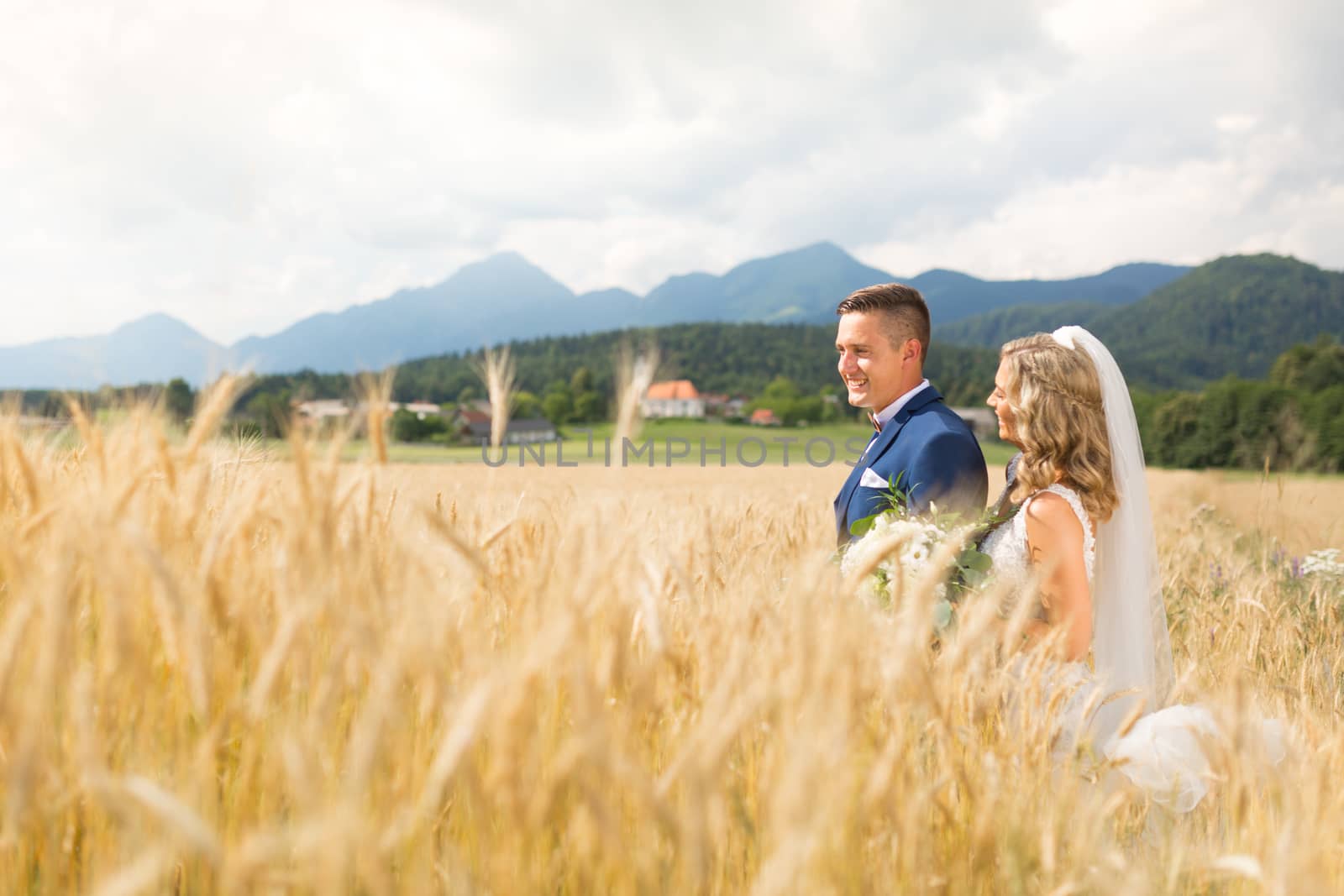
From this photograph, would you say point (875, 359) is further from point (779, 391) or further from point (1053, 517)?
point (779, 391)

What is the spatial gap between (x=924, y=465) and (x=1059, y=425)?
651mm

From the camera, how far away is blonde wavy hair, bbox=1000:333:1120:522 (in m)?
3.42

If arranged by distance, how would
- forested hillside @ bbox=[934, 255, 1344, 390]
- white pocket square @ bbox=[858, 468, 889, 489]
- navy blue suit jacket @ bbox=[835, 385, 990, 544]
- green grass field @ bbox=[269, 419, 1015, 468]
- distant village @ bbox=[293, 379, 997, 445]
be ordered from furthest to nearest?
forested hillside @ bbox=[934, 255, 1344, 390], green grass field @ bbox=[269, 419, 1015, 468], white pocket square @ bbox=[858, 468, 889, 489], navy blue suit jacket @ bbox=[835, 385, 990, 544], distant village @ bbox=[293, 379, 997, 445]

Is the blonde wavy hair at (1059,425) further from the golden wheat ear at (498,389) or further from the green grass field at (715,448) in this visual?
the green grass field at (715,448)

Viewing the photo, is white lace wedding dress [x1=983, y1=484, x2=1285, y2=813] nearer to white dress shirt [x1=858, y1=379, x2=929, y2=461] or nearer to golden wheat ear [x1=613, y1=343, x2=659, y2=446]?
white dress shirt [x1=858, y1=379, x2=929, y2=461]

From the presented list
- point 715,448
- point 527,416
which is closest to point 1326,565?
→ point 715,448

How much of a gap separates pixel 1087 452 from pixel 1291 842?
2.26m

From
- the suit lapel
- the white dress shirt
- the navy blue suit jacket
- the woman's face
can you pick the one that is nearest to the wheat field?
the woman's face

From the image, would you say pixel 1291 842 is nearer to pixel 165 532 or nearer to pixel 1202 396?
pixel 165 532

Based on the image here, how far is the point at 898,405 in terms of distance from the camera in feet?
14.0

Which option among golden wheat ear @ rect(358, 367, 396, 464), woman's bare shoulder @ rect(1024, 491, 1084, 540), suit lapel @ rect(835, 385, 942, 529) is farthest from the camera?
suit lapel @ rect(835, 385, 942, 529)

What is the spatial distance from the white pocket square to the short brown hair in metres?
0.71

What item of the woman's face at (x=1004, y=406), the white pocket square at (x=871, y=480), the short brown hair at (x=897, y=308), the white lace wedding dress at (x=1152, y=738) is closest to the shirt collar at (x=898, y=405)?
the short brown hair at (x=897, y=308)

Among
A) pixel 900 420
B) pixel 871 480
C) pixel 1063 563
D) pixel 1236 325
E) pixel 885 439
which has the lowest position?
pixel 1063 563
